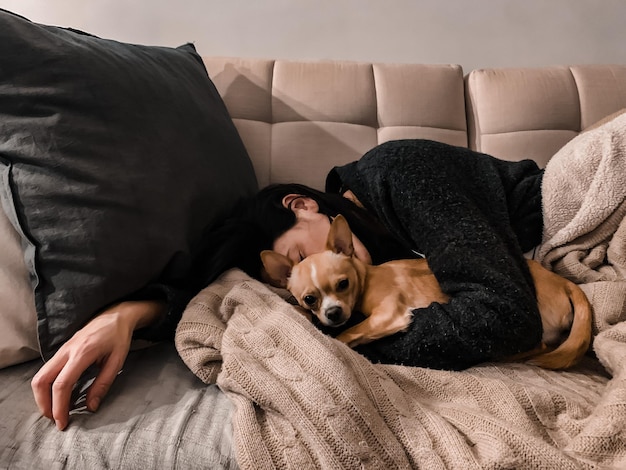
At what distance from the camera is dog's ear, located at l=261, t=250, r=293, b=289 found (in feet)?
3.76

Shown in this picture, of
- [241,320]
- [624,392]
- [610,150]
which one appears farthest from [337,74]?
[624,392]

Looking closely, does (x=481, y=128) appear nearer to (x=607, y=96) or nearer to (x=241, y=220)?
(x=607, y=96)

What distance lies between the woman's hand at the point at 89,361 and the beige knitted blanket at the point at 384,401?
10 cm

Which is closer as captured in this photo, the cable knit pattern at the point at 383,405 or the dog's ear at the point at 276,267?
the cable knit pattern at the point at 383,405

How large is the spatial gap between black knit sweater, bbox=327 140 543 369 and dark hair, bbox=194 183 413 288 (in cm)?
6

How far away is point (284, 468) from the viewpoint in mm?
684

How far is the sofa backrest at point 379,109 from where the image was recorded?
1.59 meters

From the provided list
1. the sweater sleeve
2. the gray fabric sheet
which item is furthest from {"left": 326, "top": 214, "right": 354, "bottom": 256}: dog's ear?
the gray fabric sheet

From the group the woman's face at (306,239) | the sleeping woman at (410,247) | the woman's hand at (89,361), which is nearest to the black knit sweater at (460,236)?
the sleeping woman at (410,247)

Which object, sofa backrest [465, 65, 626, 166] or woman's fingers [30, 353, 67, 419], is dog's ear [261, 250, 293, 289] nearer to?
woman's fingers [30, 353, 67, 419]

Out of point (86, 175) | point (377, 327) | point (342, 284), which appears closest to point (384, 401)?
point (377, 327)

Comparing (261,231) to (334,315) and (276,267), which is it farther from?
(334,315)

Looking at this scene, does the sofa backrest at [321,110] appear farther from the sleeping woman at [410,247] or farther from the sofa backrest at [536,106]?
the sleeping woman at [410,247]

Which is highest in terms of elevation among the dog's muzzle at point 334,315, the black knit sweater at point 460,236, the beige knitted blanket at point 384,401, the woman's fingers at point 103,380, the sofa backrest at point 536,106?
the sofa backrest at point 536,106
